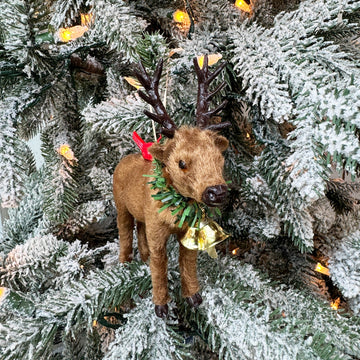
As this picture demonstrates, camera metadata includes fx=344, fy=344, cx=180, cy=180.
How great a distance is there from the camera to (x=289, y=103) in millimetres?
333

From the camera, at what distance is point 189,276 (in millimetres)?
393

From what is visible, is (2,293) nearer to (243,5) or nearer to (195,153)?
(195,153)

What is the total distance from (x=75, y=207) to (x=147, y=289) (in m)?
0.21

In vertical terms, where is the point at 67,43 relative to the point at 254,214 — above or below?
above

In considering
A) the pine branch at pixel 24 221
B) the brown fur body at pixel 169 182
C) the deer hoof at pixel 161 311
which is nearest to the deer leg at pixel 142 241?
the brown fur body at pixel 169 182

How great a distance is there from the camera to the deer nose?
0.29 meters

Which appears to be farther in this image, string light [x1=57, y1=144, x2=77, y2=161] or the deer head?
string light [x1=57, y1=144, x2=77, y2=161]

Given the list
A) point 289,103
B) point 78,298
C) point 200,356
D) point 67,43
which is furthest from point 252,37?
point 200,356

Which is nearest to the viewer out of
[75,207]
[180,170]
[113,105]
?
[180,170]

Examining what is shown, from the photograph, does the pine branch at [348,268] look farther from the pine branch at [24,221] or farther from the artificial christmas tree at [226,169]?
the pine branch at [24,221]

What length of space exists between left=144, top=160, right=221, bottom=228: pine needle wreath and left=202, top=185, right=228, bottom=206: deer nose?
0.05 m

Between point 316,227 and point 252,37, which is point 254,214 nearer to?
point 316,227

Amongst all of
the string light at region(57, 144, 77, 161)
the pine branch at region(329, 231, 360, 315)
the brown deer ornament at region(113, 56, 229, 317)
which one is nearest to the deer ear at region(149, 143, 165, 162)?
the brown deer ornament at region(113, 56, 229, 317)

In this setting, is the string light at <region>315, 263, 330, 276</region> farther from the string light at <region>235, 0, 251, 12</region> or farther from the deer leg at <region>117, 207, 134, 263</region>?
the string light at <region>235, 0, 251, 12</region>
